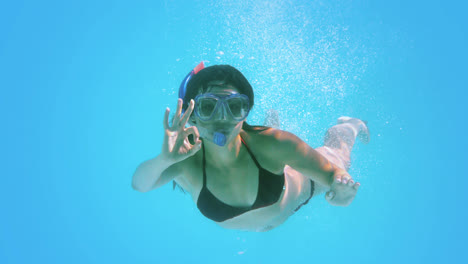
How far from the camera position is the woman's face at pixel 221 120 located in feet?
7.41

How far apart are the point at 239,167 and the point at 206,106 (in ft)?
2.51

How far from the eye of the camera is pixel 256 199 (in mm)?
2816

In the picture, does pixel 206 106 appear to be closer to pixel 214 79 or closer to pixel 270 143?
pixel 214 79

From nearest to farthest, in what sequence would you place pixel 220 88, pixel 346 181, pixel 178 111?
pixel 178 111 → pixel 346 181 → pixel 220 88

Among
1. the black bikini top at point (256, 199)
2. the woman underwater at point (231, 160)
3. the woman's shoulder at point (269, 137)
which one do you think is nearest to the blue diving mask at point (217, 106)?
the woman underwater at point (231, 160)

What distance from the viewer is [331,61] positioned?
982 centimetres

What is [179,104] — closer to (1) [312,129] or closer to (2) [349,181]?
(2) [349,181]

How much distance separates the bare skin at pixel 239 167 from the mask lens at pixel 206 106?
82 millimetres

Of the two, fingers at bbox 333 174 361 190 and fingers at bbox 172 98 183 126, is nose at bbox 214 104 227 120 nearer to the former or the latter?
fingers at bbox 172 98 183 126

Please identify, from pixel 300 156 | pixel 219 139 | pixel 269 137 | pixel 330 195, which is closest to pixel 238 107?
pixel 219 139

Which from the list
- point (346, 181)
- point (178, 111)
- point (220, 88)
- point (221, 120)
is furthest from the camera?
point (220, 88)

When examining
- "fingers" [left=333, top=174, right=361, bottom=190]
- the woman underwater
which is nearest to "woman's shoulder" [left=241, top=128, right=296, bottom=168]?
the woman underwater

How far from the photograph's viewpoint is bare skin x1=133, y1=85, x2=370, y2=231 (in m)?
2.13

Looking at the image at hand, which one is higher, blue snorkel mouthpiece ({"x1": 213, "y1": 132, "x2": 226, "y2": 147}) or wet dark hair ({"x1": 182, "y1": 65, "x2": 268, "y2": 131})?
wet dark hair ({"x1": 182, "y1": 65, "x2": 268, "y2": 131})
